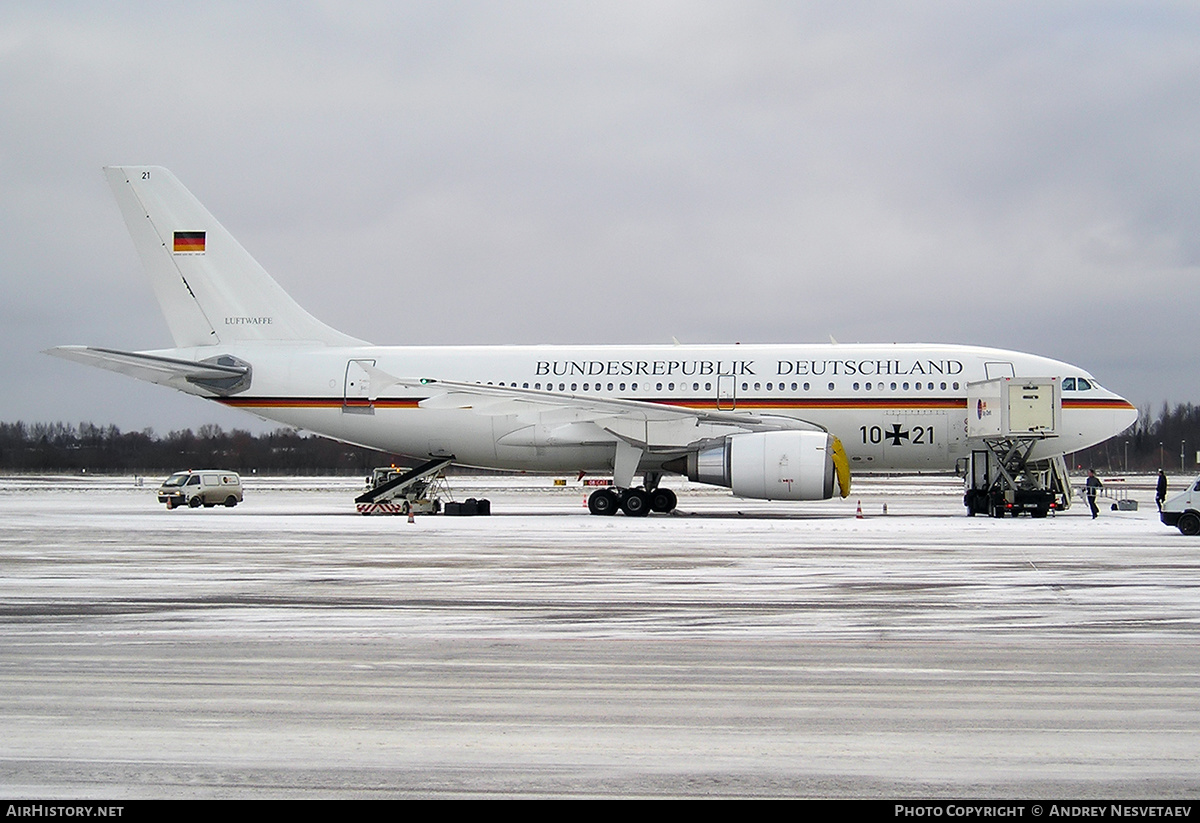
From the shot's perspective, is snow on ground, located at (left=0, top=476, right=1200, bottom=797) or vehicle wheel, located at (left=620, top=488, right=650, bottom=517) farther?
vehicle wheel, located at (left=620, top=488, right=650, bottom=517)

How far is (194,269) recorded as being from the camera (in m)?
29.6

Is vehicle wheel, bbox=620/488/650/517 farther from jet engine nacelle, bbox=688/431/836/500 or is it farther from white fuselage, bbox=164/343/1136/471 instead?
jet engine nacelle, bbox=688/431/836/500

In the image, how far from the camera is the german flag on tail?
29.6 meters

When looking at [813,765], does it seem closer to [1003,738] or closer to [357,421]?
[1003,738]

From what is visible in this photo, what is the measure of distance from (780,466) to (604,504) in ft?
16.7

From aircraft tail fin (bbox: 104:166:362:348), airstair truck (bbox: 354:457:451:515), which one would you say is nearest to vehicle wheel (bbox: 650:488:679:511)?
airstair truck (bbox: 354:457:451:515)

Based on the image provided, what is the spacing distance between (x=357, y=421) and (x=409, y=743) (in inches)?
953

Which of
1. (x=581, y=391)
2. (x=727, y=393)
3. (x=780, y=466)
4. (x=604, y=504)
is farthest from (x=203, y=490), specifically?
(x=780, y=466)

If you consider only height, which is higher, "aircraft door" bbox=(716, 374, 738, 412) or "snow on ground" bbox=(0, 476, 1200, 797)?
"aircraft door" bbox=(716, 374, 738, 412)

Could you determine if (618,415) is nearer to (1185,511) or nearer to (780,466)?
(780,466)

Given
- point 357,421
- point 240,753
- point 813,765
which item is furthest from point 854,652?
point 357,421

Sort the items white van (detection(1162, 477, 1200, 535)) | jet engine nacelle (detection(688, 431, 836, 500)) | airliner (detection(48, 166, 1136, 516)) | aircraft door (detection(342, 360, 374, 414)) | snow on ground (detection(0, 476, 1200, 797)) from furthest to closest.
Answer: aircraft door (detection(342, 360, 374, 414)), airliner (detection(48, 166, 1136, 516)), jet engine nacelle (detection(688, 431, 836, 500)), white van (detection(1162, 477, 1200, 535)), snow on ground (detection(0, 476, 1200, 797))

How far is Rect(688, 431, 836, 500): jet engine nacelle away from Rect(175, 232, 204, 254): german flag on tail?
1524 centimetres

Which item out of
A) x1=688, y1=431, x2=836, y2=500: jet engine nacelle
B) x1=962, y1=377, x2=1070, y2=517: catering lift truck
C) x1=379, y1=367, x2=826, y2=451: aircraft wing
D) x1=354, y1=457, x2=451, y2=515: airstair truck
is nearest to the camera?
x1=688, y1=431, x2=836, y2=500: jet engine nacelle
